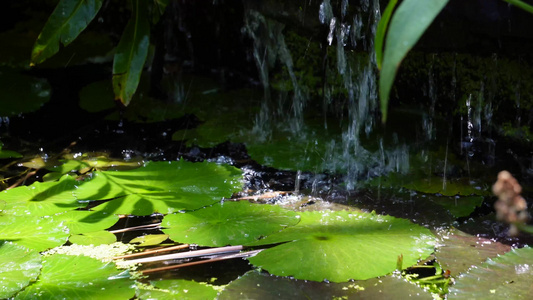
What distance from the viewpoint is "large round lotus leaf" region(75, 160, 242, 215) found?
4.84 ft

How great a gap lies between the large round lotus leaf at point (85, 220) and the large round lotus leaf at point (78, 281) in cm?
18

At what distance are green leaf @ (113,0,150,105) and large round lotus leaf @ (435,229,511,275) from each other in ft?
4.18

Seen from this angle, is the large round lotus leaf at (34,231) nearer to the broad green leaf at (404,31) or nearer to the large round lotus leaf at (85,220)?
the large round lotus leaf at (85,220)

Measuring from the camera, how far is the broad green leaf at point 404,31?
0.59m

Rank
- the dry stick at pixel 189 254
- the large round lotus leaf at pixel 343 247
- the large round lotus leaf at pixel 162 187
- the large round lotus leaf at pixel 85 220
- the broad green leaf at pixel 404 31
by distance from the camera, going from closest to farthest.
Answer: the broad green leaf at pixel 404 31
the large round lotus leaf at pixel 343 247
the dry stick at pixel 189 254
the large round lotus leaf at pixel 85 220
the large round lotus leaf at pixel 162 187

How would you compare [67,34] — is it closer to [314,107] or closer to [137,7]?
[137,7]

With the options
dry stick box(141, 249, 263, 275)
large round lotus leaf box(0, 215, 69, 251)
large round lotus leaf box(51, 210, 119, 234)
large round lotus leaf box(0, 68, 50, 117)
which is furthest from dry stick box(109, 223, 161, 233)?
large round lotus leaf box(0, 68, 50, 117)

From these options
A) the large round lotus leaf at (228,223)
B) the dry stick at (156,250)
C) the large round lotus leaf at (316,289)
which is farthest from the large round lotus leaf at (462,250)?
the dry stick at (156,250)

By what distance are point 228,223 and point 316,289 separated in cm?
37

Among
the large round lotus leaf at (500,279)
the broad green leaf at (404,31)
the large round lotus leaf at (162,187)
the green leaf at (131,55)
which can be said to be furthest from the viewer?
the green leaf at (131,55)

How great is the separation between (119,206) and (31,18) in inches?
91.6

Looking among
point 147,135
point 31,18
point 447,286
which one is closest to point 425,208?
point 447,286

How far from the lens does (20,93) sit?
264 centimetres

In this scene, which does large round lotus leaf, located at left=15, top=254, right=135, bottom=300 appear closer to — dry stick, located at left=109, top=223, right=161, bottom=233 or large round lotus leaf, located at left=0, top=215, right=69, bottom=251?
large round lotus leaf, located at left=0, top=215, right=69, bottom=251
